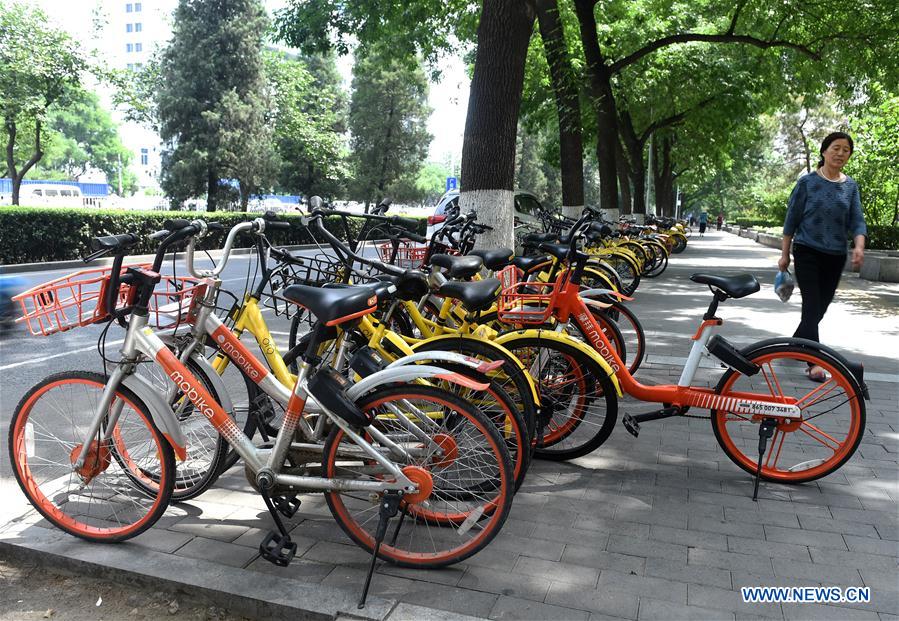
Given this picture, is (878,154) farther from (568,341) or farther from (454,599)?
(454,599)

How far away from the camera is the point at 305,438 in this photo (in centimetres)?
309

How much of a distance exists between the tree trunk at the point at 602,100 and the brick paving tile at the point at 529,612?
13.2m

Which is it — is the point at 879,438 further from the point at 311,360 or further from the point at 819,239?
the point at 311,360

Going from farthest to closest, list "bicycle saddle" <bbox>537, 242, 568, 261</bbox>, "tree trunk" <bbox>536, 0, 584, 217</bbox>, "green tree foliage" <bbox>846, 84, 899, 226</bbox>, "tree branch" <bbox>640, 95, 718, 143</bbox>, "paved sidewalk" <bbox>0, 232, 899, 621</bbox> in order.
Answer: "tree branch" <bbox>640, 95, 718, 143</bbox>, "green tree foliage" <bbox>846, 84, 899, 226</bbox>, "tree trunk" <bbox>536, 0, 584, 217</bbox>, "bicycle saddle" <bbox>537, 242, 568, 261</bbox>, "paved sidewalk" <bbox>0, 232, 899, 621</bbox>

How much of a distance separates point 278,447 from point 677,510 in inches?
76.2

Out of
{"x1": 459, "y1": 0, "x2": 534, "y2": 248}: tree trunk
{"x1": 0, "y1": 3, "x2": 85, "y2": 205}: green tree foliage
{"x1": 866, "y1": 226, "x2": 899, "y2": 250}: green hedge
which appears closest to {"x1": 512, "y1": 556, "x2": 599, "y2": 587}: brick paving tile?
{"x1": 459, "y1": 0, "x2": 534, "y2": 248}: tree trunk

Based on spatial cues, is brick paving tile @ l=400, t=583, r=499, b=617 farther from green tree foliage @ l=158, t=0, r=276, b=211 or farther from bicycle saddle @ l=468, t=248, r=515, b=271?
green tree foliage @ l=158, t=0, r=276, b=211

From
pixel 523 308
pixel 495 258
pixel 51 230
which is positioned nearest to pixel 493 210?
pixel 495 258

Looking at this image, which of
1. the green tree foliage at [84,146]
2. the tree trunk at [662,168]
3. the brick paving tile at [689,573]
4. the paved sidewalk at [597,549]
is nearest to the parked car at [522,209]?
the paved sidewalk at [597,549]

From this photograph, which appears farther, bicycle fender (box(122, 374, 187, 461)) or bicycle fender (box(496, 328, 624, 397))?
bicycle fender (box(496, 328, 624, 397))

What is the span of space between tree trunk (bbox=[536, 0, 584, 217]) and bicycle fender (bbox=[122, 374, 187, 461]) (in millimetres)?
10288

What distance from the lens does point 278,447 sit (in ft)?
9.93

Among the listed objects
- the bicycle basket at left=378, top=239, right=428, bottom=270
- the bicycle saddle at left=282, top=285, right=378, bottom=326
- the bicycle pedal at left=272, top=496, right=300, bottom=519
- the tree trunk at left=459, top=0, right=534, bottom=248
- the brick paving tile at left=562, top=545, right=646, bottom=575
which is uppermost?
the tree trunk at left=459, top=0, right=534, bottom=248

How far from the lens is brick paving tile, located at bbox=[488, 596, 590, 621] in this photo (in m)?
2.66
